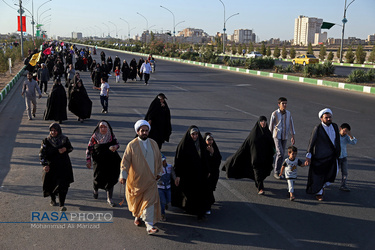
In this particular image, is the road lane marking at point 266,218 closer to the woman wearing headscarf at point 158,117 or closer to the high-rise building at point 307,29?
the woman wearing headscarf at point 158,117

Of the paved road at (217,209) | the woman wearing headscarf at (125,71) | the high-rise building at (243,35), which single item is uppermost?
the high-rise building at (243,35)

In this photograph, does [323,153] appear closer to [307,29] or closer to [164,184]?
[164,184]

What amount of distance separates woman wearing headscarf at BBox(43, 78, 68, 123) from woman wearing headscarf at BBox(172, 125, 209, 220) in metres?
7.19

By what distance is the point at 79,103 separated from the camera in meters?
11.8

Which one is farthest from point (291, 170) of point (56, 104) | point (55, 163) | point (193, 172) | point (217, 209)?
point (56, 104)

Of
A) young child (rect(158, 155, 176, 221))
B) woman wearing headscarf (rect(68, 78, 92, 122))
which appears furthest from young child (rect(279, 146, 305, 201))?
woman wearing headscarf (rect(68, 78, 92, 122))

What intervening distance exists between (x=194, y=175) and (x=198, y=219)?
0.59 m

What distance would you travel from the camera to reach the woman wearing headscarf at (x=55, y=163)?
17.8 ft

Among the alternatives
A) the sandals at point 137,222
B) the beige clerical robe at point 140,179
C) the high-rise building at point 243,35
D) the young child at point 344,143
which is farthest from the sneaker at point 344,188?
the high-rise building at point 243,35

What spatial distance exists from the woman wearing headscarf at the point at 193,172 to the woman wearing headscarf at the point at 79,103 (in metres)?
7.26

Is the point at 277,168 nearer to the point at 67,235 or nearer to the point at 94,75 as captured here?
the point at 67,235

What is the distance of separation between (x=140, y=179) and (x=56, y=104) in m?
7.56

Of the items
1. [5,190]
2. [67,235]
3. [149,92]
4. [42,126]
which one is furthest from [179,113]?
[67,235]

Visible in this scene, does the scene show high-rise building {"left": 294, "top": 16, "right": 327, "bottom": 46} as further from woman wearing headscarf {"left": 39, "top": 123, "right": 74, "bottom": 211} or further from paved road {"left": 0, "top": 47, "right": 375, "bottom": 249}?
woman wearing headscarf {"left": 39, "top": 123, "right": 74, "bottom": 211}
